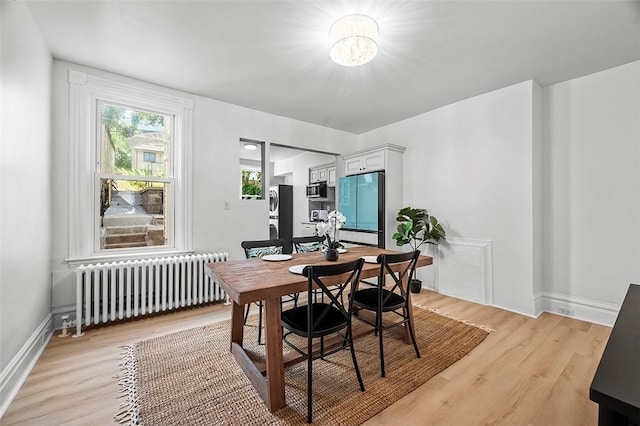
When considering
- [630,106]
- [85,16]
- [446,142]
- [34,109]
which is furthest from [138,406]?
[630,106]

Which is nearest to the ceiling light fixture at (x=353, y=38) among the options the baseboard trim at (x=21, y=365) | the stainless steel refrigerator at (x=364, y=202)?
the stainless steel refrigerator at (x=364, y=202)

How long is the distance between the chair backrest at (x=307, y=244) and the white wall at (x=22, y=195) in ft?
7.05

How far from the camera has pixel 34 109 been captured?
2.17 m

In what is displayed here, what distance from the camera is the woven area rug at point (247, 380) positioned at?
1602 mm

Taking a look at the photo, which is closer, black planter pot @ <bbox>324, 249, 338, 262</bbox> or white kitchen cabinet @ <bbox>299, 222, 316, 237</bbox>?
black planter pot @ <bbox>324, 249, 338, 262</bbox>

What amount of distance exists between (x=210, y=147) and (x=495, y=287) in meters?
4.02

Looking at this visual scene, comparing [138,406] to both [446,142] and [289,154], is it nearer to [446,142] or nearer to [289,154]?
[446,142]

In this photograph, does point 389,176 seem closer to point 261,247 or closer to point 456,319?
point 456,319

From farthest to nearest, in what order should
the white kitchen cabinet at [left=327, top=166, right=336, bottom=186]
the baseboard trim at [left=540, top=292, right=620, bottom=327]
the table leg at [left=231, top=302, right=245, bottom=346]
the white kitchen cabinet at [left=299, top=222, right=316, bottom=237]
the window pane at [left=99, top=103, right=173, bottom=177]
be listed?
the white kitchen cabinet at [left=299, top=222, right=316, bottom=237] < the white kitchen cabinet at [left=327, top=166, right=336, bottom=186] < the window pane at [left=99, top=103, right=173, bottom=177] < the baseboard trim at [left=540, top=292, right=620, bottom=327] < the table leg at [left=231, top=302, right=245, bottom=346]

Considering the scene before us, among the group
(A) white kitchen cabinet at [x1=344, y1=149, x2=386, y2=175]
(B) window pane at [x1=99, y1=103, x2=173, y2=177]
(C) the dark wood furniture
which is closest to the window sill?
(B) window pane at [x1=99, y1=103, x2=173, y2=177]

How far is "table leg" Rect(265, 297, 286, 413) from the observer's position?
5.43 feet

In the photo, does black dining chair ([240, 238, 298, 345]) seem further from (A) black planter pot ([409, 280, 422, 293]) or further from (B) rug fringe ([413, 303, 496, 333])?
(A) black planter pot ([409, 280, 422, 293])

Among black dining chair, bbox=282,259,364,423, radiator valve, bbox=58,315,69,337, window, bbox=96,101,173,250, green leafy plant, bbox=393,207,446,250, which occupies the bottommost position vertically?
radiator valve, bbox=58,315,69,337

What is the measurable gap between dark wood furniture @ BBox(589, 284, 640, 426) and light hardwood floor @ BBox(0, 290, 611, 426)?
104 centimetres
